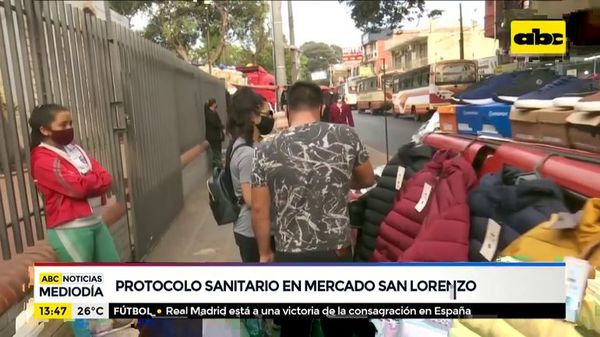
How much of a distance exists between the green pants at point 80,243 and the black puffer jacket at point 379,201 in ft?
5.38

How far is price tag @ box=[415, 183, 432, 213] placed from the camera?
284cm

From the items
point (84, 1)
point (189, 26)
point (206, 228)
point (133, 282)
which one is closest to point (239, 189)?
point (133, 282)

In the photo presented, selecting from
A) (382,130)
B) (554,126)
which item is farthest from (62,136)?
(382,130)

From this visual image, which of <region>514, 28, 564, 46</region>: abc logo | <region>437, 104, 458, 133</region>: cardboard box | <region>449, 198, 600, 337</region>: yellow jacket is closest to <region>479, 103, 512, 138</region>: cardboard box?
<region>437, 104, 458, 133</region>: cardboard box

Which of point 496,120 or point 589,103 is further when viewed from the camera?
point 496,120

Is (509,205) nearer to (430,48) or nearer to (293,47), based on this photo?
(430,48)

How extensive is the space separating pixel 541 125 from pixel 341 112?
6564mm

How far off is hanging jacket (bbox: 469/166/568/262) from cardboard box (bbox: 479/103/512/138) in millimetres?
647

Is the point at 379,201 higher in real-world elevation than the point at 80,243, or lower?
higher

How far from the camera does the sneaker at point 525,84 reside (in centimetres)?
306

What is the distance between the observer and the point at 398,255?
3.00 metres

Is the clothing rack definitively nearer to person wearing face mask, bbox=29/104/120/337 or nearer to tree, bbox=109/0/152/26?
person wearing face mask, bbox=29/104/120/337

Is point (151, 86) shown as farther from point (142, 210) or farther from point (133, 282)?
point (133, 282)

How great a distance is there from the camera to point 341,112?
9.19 m
